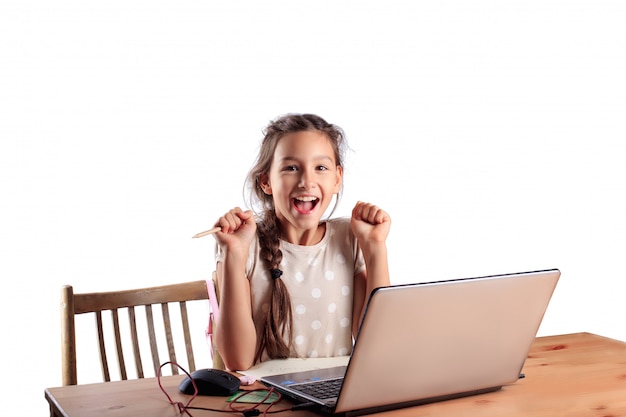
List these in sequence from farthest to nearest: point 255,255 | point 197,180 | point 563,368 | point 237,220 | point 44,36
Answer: point 197,180
point 44,36
point 255,255
point 237,220
point 563,368

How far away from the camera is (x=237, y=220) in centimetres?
174

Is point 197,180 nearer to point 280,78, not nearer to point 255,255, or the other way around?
point 280,78

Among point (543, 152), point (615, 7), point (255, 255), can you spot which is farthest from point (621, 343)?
point (615, 7)

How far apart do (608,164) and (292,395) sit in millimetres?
2509

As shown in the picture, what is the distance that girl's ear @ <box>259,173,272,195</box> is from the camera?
195cm

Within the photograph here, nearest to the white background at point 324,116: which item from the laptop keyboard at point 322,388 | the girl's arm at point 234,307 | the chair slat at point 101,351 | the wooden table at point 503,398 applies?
the chair slat at point 101,351

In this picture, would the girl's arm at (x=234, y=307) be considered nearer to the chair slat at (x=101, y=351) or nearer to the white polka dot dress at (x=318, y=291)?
the white polka dot dress at (x=318, y=291)

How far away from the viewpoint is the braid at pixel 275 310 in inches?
71.1

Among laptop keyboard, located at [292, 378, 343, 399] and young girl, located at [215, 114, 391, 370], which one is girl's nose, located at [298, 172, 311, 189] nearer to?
young girl, located at [215, 114, 391, 370]

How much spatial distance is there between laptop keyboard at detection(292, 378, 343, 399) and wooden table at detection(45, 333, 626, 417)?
0.04 m

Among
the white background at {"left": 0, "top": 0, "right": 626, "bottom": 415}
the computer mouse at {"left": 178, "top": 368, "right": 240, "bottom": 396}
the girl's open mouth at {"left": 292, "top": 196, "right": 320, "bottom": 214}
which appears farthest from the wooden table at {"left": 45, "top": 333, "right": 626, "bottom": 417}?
A: the white background at {"left": 0, "top": 0, "right": 626, "bottom": 415}

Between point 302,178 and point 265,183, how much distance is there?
0.47 ft

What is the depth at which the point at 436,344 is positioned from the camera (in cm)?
130

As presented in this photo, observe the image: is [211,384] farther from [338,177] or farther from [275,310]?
[338,177]
